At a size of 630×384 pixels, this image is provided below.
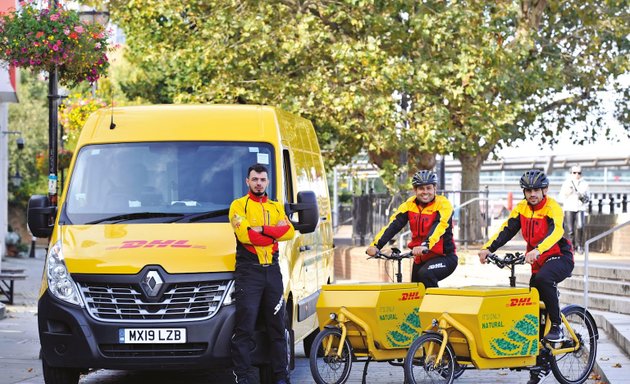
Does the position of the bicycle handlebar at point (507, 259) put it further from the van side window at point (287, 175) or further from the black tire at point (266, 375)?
the black tire at point (266, 375)

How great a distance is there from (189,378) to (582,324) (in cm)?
352

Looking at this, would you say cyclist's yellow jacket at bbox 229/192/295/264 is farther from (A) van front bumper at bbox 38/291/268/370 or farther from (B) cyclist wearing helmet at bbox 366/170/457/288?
(B) cyclist wearing helmet at bbox 366/170/457/288

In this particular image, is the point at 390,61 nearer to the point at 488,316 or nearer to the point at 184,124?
the point at 184,124

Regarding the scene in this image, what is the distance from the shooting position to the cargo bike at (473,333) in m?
10.4

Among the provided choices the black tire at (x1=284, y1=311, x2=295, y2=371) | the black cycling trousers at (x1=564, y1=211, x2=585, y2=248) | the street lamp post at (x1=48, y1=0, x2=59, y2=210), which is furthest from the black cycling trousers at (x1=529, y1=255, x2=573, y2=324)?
the black cycling trousers at (x1=564, y1=211, x2=585, y2=248)

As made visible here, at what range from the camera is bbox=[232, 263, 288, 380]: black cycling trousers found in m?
10.1

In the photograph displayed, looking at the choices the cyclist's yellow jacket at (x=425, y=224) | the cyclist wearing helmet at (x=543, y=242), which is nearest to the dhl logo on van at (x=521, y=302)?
the cyclist wearing helmet at (x=543, y=242)

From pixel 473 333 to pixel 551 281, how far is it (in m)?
1.19

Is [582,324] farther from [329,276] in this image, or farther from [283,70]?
[283,70]

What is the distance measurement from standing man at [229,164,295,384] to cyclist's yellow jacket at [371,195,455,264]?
5.86 feet

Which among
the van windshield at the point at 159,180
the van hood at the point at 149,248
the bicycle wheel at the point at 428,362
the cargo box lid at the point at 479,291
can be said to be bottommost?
the bicycle wheel at the point at 428,362

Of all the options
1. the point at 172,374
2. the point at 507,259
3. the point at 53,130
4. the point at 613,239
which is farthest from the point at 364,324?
the point at 613,239

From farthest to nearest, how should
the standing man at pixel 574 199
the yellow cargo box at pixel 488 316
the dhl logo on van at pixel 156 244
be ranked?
the standing man at pixel 574 199 < the yellow cargo box at pixel 488 316 < the dhl logo on van at pixel 156 244

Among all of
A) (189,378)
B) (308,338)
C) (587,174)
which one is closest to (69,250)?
(189,378)
